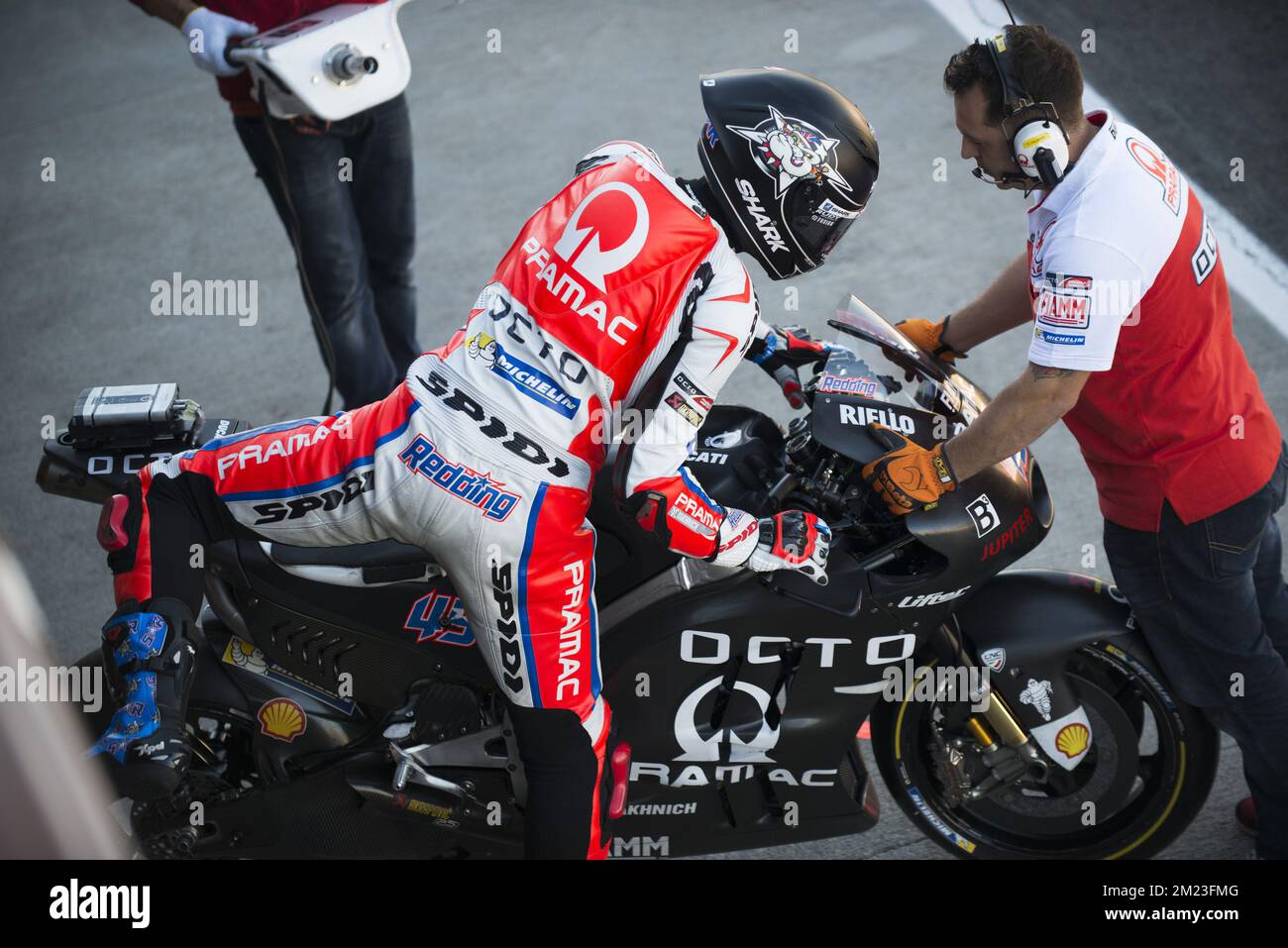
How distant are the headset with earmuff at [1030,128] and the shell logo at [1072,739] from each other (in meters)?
1.37

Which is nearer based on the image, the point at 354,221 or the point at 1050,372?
the point at 1050,372

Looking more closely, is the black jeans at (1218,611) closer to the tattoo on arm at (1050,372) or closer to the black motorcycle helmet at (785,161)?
the tattoo on arm at (1050,372)

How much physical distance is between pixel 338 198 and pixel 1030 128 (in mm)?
2739

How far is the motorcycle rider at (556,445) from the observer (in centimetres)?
250

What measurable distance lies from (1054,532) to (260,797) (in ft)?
9.50

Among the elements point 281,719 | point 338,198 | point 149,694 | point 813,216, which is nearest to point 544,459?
point 813,216

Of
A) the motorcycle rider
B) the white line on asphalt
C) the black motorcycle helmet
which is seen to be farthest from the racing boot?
the white line on asphalt

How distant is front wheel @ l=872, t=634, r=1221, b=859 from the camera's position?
309 centimetres

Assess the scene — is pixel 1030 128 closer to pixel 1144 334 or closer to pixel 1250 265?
pixel 1144 334

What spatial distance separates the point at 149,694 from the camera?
244 centimetres

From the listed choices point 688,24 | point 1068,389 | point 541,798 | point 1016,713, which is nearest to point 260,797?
point 541,798

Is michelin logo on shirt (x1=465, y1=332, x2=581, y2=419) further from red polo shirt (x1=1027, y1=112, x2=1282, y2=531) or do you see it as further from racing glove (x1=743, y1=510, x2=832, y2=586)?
red polo shirt (x1=1027, y1=112, x2=1282, y2=531)

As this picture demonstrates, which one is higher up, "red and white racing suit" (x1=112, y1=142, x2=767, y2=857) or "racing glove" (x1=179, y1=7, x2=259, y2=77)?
"racing glove" (x1=179, y1=7, x2=259, y2=77)

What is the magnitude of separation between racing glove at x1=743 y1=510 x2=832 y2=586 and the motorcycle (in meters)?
0.09
